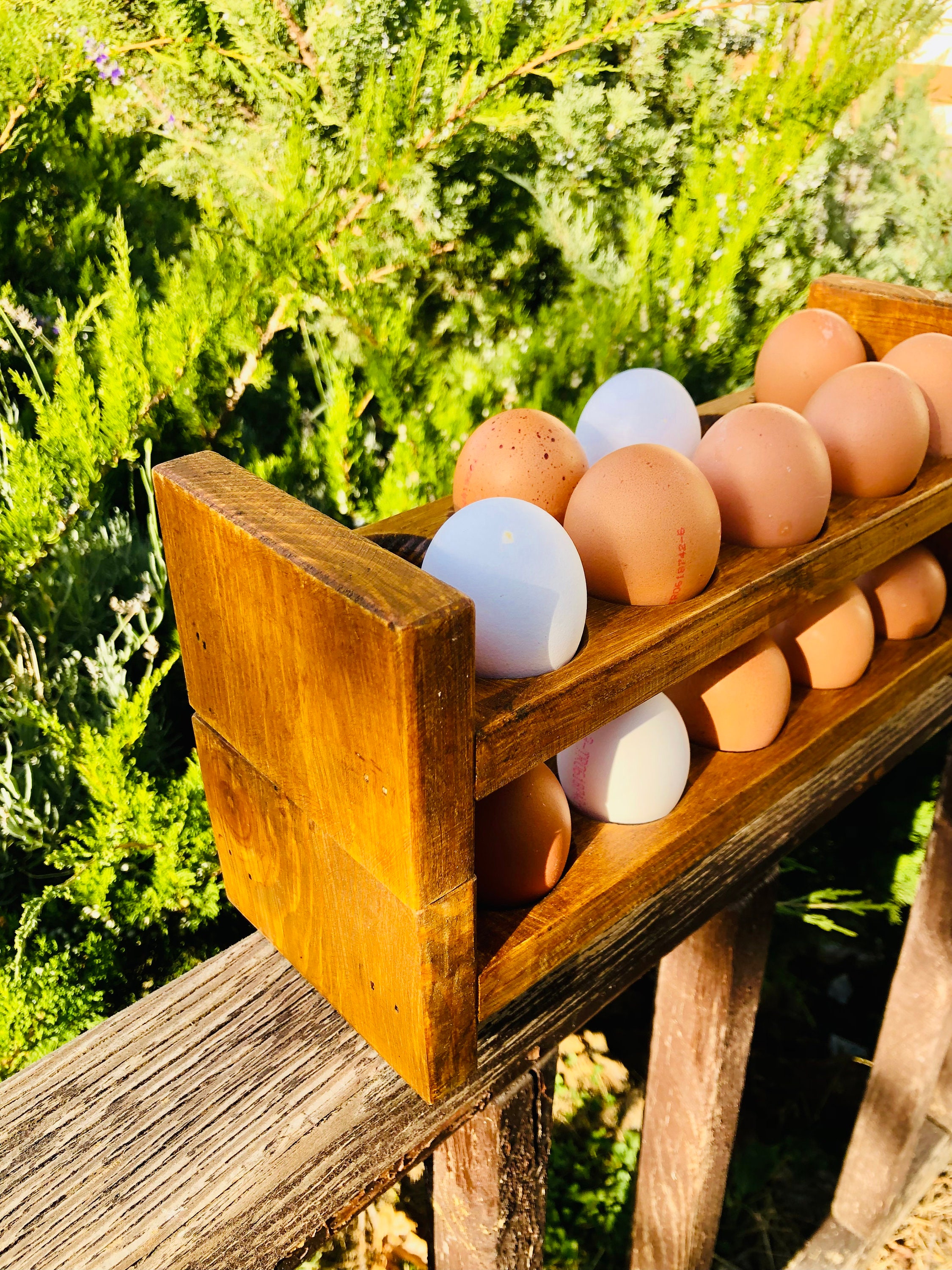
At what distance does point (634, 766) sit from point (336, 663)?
0.31m

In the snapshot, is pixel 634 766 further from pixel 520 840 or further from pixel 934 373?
pixel 934 373

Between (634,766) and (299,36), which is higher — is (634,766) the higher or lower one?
the lower one

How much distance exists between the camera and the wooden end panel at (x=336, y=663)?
1.55ft

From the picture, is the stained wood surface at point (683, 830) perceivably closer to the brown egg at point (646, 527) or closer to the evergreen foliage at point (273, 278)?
the brown egg at point (646, 527)

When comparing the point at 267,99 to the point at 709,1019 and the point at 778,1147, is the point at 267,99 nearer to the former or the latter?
the point at 709,1019

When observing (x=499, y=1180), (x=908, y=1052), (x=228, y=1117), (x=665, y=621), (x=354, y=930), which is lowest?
(x=908, y=1052)

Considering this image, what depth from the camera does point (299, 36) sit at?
48.4 inches

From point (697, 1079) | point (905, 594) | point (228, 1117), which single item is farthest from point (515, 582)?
point (697, 1079)

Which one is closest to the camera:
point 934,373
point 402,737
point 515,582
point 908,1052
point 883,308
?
point 402,737

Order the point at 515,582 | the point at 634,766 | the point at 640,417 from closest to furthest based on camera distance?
the point at 515,582
the point at 634,766
the point at 640,417

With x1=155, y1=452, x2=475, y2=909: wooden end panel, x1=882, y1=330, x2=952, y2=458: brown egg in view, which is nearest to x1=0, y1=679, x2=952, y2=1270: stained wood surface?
x1=155, y1=452, x2=475, y2=909: wooden end panel

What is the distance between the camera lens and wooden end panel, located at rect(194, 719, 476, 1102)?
21.9 inches

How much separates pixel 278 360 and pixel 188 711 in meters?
0.52

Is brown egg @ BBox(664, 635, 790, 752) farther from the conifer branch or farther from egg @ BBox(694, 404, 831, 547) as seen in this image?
the conifer branch
